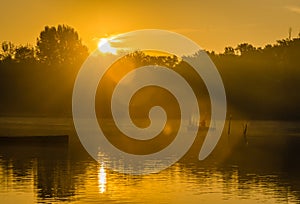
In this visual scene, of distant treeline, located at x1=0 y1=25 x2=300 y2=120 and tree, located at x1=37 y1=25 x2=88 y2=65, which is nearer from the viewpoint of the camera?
distant treeline, located at x1=0 y1=25 x2=300 y2=120

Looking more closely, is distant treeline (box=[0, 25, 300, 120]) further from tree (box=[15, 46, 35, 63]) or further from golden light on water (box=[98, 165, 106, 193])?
golden light on water (box=[98, 165, 106, 193])

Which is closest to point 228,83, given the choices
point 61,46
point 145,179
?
point 61,46

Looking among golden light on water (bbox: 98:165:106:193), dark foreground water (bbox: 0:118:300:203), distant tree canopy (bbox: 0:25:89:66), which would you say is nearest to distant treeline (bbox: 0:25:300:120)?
distant tree canopy (bbox: 0:25:89:66)

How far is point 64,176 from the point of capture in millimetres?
52500

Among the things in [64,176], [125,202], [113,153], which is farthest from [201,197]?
[113,153]

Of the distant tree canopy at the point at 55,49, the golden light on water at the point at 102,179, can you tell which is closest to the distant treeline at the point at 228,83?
the distant tree canopy at the point at 55,49

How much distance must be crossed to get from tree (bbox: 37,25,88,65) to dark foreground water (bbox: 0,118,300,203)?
379ft

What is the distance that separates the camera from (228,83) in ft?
596

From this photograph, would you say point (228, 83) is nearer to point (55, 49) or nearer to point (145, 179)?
point (55, 49)

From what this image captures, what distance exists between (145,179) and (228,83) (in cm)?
13100

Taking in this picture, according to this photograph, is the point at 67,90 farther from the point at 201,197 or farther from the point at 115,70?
the point at 201,197

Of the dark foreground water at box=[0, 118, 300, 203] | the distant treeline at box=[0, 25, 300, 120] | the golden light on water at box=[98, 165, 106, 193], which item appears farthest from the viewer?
the distant treeline at box=[0, 25, 300, 120]

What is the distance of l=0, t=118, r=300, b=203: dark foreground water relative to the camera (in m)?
43.5

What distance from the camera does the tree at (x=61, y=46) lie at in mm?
191163
